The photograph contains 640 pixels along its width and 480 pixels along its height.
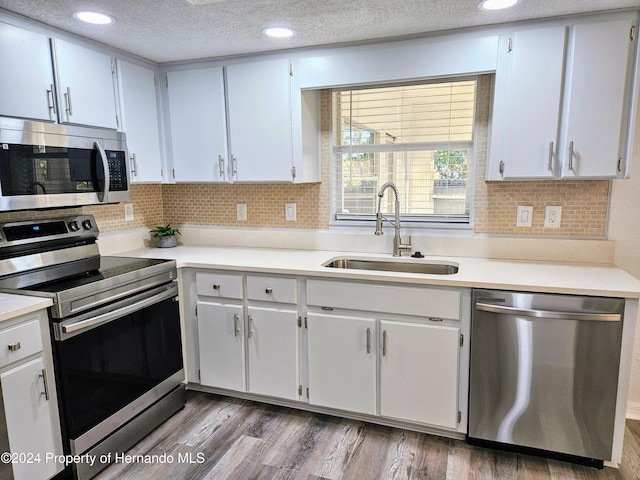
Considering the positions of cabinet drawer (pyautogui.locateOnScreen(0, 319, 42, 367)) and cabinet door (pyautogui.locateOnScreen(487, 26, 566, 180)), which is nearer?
cabinet drawer (pyautogui.locateOnScreen(0, 319, 42, 367))

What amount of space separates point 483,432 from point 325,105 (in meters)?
2.10

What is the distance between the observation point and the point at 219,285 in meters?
2.42

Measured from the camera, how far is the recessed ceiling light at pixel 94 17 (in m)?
1.91

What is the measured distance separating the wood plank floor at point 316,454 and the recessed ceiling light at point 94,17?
2132mm

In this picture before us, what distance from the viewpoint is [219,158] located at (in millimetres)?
2689

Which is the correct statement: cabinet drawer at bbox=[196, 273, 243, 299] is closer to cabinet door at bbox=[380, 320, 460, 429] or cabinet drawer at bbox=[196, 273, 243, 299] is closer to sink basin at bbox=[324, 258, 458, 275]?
sink basin at bbox=[324, 258, 458, 275]

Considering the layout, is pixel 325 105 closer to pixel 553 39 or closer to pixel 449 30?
pixel 449 30

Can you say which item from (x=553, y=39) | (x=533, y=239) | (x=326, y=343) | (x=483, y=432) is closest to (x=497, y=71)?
(x=553, y=39)

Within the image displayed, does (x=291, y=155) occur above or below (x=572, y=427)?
above

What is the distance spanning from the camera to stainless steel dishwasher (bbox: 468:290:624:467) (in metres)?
1.81

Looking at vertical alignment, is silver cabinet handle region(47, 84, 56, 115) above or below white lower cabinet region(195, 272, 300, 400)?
above

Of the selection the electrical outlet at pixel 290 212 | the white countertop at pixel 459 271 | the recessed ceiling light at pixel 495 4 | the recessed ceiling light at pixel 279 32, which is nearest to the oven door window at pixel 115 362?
the white countertop at pixel 459 271

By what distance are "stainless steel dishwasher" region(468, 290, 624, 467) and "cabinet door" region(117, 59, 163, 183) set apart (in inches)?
84.1

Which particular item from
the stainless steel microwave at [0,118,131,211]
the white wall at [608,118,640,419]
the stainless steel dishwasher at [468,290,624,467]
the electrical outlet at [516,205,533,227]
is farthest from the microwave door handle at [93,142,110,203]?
the white wall at [608,118,640,419]
